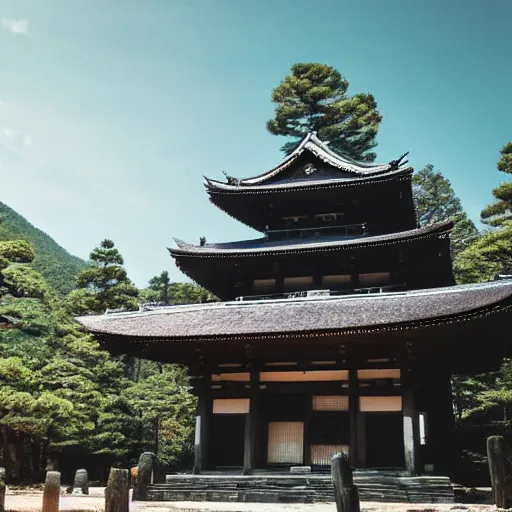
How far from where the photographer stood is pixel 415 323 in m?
18.0

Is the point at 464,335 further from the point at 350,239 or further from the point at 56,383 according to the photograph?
the point at 56,383

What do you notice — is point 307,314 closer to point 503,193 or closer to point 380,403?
point 380,403

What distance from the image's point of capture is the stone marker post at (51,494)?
1266 centimetres

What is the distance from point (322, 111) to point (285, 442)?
34628 mm

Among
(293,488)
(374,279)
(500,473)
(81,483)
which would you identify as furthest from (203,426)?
(500,473)

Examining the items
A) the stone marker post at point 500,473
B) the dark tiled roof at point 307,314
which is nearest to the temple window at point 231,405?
the dark tiled roof at point 307,314

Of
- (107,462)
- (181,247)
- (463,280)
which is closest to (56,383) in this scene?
(107,462)

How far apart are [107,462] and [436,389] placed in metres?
22.2

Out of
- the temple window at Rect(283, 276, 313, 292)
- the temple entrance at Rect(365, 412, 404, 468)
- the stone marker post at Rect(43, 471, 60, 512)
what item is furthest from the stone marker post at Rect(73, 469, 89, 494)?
the stone marker post at Rect(43, 471, 60, 512)

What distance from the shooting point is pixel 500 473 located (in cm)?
1305

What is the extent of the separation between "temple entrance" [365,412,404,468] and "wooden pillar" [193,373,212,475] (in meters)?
5.63

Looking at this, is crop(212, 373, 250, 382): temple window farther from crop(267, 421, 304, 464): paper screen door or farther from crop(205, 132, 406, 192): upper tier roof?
crop(205, 132, 406, 192): upper tier roof

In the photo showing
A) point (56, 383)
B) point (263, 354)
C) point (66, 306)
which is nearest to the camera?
point (263, 354)

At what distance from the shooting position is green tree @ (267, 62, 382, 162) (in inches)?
1972
